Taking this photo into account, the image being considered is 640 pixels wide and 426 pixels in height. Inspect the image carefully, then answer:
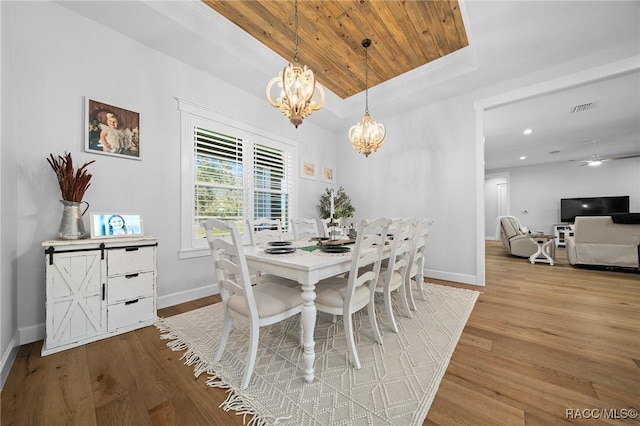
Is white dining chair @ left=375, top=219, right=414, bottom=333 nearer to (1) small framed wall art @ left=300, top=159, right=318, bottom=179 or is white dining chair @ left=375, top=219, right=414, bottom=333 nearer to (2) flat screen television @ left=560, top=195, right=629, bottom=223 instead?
(1) small framed wall art @ left=300, top=159, right=318, bottom=179

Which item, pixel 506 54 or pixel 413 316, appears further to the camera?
pixel 506 54

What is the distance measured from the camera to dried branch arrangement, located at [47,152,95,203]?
187 centimetres

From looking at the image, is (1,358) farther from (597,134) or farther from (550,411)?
(597,134)

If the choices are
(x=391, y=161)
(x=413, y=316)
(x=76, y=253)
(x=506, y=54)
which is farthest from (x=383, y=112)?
(x=76, y=253)

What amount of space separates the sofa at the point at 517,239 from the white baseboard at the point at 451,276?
2805mm

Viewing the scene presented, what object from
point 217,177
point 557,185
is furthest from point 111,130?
point 557,185

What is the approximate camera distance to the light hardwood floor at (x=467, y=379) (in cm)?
117

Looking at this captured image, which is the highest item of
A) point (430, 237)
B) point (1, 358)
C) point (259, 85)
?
point (259, 85)

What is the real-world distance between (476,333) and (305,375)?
151 centimetres

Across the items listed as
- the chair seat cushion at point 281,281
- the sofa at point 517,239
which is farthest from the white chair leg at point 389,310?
the sofa at point 517,239

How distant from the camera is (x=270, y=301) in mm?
1492

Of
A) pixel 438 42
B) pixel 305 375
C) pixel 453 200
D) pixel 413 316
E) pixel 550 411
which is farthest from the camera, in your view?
pixel 453 200

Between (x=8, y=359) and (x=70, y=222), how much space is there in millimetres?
947

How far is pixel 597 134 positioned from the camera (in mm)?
5508
